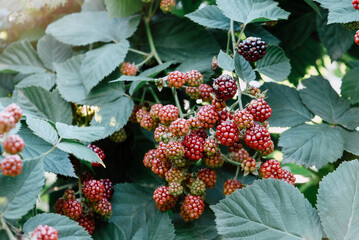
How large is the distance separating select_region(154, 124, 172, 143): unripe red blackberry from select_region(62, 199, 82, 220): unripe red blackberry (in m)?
0.26

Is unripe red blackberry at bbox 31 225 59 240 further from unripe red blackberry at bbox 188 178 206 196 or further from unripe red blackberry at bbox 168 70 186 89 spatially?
unripe red blackberry at bbox 168 70 186 89

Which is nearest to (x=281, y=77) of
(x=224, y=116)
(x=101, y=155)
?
(x=224, y=116)

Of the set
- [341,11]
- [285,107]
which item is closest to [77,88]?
[285,107]

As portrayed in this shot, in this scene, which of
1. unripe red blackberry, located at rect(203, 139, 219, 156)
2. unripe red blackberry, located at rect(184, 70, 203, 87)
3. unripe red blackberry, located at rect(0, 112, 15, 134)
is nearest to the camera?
unripe red blackberry, located at rect(0, 112, 15, 134)

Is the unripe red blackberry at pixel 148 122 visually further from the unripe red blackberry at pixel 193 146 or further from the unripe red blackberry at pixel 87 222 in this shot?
the unripe red blackberry at pixel 87 222

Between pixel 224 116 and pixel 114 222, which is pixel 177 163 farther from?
pixel 114 222

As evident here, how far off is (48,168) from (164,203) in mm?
295

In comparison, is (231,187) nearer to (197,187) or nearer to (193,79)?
(197,187)

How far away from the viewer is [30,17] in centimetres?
135

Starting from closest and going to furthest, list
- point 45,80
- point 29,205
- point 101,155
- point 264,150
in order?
point 29,205
point 264,150
point 101,155
point 45,80

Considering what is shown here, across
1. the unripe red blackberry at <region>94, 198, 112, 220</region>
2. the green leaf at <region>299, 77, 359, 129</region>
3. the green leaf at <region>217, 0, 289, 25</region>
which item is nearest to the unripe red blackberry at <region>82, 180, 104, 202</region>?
the unripe red blackberry at <region>94, 198, 112, 220</region>

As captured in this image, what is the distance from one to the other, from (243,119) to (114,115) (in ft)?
1.35

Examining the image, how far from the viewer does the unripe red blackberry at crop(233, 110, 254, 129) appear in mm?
859

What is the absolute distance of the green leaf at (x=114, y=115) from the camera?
3.55 feet
